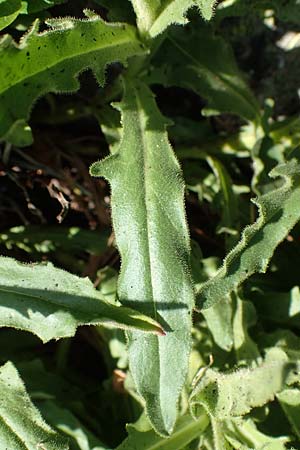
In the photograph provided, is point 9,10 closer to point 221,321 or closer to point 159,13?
point 159,13

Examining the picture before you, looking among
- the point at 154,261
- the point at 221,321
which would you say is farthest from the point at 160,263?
the point at 221,321

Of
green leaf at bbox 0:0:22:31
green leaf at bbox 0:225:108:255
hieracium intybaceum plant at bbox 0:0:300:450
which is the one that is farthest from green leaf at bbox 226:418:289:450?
green leaf at bbox 0:0:22:31

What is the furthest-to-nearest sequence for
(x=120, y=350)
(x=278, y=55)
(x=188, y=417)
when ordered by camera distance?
(x=278, y=55) < (x=120, y=350) < (x=188, y=417)

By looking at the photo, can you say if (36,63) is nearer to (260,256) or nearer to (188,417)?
(260,256)

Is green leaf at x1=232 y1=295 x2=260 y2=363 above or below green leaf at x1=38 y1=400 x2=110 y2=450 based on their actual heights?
above

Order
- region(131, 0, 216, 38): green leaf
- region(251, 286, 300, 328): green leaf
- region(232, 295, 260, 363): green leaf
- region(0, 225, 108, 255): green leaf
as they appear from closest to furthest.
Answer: region(131, 0, 216, 38): green leaf
region(232, 295, 260, 363): green leaf
region(251, 286, 300, 328): green leaf
region(0, 225, 108, 255): green leaf

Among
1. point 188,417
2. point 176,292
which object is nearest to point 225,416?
point 188,417

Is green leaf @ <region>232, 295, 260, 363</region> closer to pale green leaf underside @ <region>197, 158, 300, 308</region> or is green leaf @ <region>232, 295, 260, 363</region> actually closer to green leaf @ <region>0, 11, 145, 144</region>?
pale green leaf underside @ <region>197, 158, 300, 308</region>
